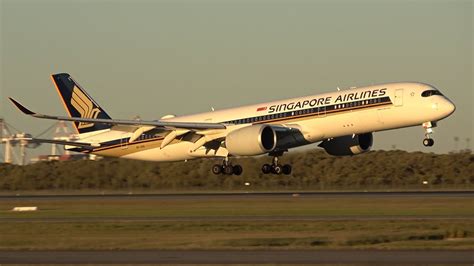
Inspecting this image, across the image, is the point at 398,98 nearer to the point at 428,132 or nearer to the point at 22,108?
the point at 428,132

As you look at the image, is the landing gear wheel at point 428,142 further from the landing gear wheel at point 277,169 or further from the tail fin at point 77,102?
the tail fin at point 77,102

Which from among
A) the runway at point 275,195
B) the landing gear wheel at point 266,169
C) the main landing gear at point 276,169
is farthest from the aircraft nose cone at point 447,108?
the landing gear wheel at point 266,169

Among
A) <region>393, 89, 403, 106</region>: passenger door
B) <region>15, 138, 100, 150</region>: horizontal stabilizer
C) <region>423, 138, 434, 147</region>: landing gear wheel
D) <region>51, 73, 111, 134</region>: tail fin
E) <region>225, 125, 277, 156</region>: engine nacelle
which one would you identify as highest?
<region>51, 73, 111, 134</region>: tail fin

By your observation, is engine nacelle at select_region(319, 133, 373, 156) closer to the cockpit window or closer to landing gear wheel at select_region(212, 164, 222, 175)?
landing gear wheel at select_region(212, 164, 222, 175)

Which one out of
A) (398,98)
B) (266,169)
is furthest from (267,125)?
(398,98)

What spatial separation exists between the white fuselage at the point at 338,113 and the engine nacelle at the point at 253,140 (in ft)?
3.83

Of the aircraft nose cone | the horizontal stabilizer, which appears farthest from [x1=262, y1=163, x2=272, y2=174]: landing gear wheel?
the horizontal stabilizer

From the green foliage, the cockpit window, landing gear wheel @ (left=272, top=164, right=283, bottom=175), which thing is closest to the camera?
the cockpit window

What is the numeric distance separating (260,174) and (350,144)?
36.5ft

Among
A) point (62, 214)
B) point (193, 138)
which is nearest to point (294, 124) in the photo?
point (193, 138)

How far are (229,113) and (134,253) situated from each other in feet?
90.8

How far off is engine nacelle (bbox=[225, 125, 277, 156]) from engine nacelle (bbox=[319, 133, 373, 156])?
5.87 meters

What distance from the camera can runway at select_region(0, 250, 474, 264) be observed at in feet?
73.9

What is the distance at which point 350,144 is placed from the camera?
5322 cm
